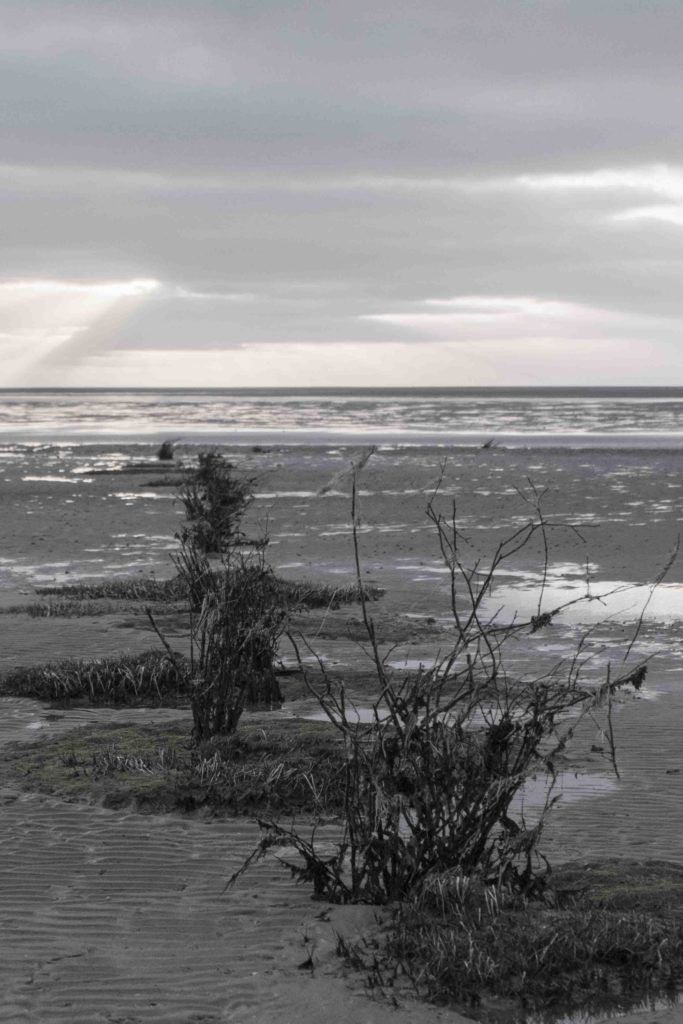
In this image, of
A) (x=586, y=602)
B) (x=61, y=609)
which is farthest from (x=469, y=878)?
(x=586, y=602)

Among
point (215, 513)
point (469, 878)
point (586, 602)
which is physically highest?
point (215, 513)

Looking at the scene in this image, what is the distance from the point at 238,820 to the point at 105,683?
2903 millimetres

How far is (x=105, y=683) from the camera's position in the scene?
333 inches

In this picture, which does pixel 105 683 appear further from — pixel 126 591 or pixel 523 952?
pixel 523 952

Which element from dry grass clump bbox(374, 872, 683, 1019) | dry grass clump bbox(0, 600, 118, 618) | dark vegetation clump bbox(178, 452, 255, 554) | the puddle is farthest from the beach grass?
dark vegetation clump bbox(178, 452, 255, 554)

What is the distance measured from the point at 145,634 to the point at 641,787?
519 cm

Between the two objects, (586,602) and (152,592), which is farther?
(152,592)

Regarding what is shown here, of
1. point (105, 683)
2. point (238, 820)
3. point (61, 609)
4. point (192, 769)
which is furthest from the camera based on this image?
point (61, 609)

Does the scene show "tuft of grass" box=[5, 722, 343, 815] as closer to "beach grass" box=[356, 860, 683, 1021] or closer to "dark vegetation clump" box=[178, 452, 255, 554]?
"beach grass" box=[356, 860, 683, 1021]

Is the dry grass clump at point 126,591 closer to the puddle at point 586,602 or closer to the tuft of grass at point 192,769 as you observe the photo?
the puddle at point 586,602

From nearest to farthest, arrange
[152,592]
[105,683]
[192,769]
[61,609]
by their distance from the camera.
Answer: [192,769] → [105,683] → [61,609] → [152,592]

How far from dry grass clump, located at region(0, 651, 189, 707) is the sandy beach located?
271 mm

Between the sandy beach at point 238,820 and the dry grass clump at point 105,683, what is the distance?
0.27m

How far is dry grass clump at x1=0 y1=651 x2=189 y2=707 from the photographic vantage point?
8352 millimetres
